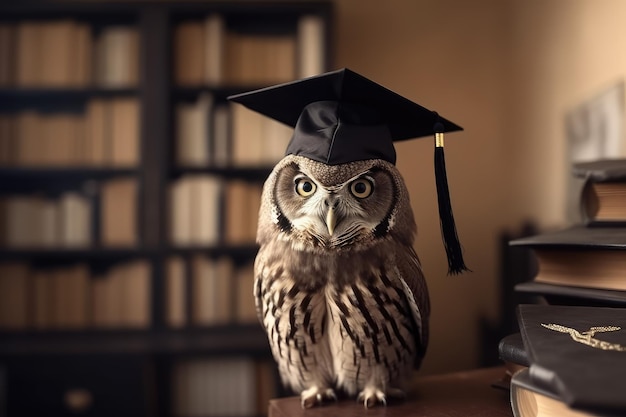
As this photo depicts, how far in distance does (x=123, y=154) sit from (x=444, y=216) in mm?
1409

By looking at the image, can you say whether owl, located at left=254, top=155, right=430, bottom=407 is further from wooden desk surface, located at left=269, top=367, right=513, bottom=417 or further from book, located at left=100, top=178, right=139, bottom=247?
book, located at left=100, top=178, right=139, bottom=247

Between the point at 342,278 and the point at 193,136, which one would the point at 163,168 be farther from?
the point at 342,278

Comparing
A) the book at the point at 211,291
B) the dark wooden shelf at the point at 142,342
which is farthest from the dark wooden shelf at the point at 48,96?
the dark wooden shelf at the point at 142,342

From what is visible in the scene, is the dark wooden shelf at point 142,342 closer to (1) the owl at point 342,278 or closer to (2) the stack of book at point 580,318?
(1) the owl at point 342,278

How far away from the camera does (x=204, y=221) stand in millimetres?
1847

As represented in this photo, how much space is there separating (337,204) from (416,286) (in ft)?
0.46

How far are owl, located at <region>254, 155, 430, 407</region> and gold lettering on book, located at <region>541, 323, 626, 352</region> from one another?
20 cm

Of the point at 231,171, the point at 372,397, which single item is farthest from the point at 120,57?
the point at 372,397

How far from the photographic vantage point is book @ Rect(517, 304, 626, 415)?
1.07 ft

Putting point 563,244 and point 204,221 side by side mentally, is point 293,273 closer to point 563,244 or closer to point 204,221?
point 563,244

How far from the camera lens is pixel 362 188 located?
65cm

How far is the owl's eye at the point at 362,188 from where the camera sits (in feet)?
2.10

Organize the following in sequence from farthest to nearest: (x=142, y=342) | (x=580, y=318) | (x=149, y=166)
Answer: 1. (x=149, y=166)
2. (x=142, y=342)
3. (x=580, y=318)

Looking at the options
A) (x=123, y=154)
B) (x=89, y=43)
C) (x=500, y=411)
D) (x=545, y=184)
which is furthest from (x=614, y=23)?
(x=89, y=43)
